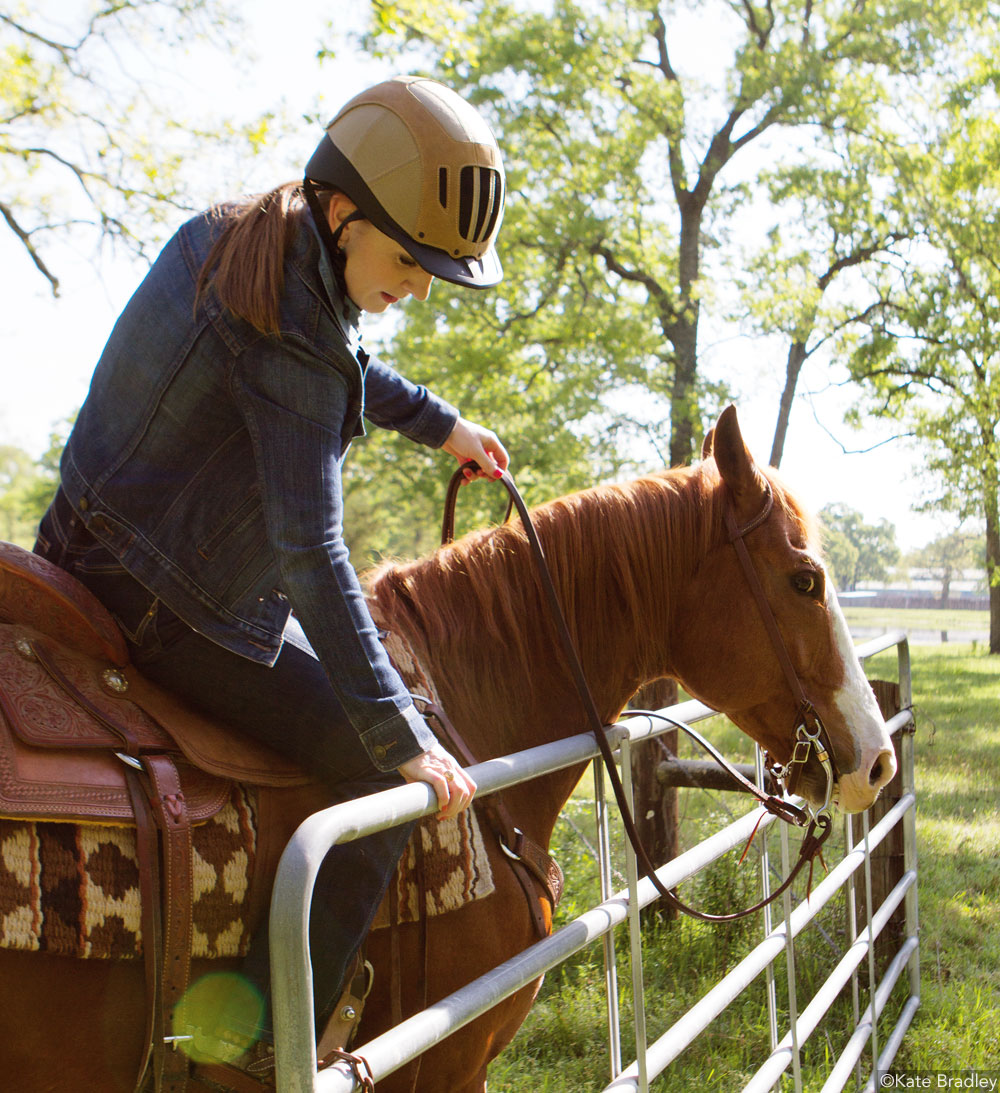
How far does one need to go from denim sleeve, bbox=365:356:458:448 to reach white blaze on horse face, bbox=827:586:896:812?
3.64 ft

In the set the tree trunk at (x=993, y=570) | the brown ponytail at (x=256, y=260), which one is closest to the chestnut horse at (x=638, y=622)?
the brown ponytail at (x=256, y=260)

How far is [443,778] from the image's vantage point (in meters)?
1.39

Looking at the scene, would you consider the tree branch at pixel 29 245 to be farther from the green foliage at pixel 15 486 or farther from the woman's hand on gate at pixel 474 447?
the green foliage at pixel 15 486

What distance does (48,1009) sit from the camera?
1.43 metres

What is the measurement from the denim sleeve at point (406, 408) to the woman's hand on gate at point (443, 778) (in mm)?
1147

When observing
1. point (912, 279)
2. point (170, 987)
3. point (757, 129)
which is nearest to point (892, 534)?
point (912, 279)

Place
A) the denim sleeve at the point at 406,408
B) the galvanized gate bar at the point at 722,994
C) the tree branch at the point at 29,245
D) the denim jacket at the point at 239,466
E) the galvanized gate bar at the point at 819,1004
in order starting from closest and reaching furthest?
1. the denim jacket at the point at 239,466
2. the galvanized gate bar at the point at 722,994
3. the denim sleeve at the point at 406,408
4. the galvanized gate bar at the point at 819,1004
5. the tree branch at the point at 29,245

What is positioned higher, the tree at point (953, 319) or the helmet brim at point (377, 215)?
the tree at point (953, 319)

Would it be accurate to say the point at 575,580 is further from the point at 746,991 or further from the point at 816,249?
the point at 816,249

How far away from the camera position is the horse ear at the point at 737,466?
2.12 m

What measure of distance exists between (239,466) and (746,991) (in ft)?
11.9

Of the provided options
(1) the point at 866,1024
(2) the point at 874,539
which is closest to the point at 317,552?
(1) the point at 866,1024

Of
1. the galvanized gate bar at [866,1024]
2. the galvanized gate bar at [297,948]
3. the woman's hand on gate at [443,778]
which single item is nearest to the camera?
the galvanized gate bar at [297,948]

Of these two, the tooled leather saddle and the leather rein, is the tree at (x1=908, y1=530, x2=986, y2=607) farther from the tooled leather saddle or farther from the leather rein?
the tooled leather saddle
